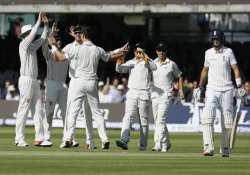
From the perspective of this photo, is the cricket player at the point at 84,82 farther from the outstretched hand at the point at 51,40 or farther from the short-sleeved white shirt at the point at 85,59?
the outstretched hand at the point at 51,40

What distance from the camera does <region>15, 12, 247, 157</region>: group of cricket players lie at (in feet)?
62.3

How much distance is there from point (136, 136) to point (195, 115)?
5241 millimetres

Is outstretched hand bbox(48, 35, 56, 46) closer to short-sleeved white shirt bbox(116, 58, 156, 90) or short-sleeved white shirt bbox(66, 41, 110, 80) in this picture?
short-sleeved white shirt bbox(66, 41, 110, 80)

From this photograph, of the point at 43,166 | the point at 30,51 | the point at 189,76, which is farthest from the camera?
the point at 189,76

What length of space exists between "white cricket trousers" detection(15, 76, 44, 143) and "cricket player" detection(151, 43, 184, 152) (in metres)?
2.17

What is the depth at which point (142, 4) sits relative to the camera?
38.0 m

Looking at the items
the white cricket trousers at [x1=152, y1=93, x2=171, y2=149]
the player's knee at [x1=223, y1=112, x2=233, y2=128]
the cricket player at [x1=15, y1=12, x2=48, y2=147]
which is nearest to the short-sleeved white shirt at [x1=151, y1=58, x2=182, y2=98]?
the white cricket trousers at [x1=152, y1=93, x2=171, y2=149]

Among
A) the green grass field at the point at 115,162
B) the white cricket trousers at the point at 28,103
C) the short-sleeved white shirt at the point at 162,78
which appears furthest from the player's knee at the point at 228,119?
the white cricket trousers at the point at 28,103

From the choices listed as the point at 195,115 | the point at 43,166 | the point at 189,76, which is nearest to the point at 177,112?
the point at 195,115

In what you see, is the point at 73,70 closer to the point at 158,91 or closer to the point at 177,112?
the point at 158,91

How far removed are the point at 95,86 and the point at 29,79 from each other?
120 centimetres

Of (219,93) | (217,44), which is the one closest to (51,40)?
(217,44)

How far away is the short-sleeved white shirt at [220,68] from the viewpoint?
746 inches

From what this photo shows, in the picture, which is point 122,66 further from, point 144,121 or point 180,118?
point 180,118
